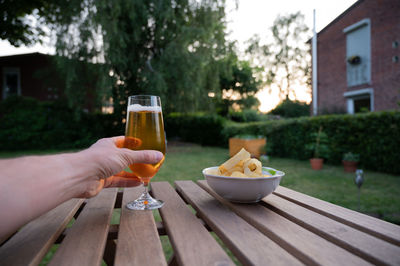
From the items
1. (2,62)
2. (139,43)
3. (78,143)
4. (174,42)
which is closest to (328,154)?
(174,42)

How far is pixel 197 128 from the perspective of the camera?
43.0 feet

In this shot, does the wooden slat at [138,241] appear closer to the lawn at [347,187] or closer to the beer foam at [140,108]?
the beer foam at [140,108]

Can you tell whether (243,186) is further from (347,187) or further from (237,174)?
(347,187)

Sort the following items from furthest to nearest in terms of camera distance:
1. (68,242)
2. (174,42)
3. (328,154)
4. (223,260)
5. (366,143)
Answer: (174,42)
(328,154)
(366,143)
(68,242)
(223,260)

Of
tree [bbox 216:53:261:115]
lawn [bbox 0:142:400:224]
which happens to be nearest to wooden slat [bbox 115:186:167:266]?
lawn [bbox 0:142:400:224]

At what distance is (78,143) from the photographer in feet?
37.0

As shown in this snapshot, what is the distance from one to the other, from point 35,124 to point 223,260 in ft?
41.2

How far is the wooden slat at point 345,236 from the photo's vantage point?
1.80 feet

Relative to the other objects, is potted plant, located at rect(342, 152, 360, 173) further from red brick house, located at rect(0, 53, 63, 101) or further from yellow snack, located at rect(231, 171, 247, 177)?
red brick house, located at rect(0, 53, 63, 101)

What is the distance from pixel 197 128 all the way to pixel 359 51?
24.8 ft

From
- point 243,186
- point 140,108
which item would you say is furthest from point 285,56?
point 243,186

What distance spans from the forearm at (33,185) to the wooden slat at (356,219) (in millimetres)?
775

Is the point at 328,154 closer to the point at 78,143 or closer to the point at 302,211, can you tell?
the point at 302,211

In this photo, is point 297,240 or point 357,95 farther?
point 357,95
